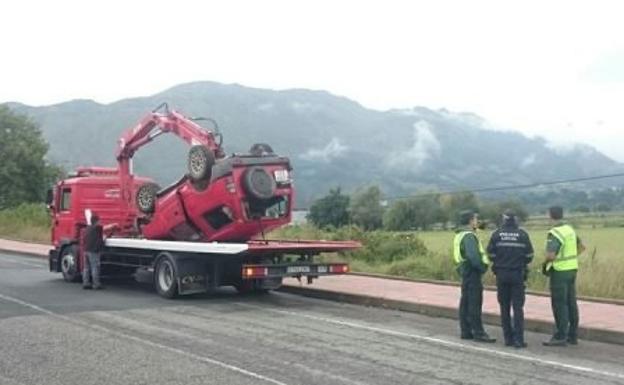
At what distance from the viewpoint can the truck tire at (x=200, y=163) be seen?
15.5m

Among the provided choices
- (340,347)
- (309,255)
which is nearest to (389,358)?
(340,347)

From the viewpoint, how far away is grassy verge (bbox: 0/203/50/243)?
131 ft

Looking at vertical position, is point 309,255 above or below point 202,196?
below

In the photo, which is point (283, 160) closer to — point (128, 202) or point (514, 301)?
point (128, 202)

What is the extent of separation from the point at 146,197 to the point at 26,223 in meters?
27.2

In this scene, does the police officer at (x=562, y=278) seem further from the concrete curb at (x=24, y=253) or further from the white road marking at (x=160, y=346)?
the concrete curb at (x=24, y=253)

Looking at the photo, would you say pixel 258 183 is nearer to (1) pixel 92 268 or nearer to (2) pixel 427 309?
(2) pixel 427 309

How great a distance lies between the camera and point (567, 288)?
11.0 metres

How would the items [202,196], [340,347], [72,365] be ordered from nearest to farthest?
[72,365], [340,347], [202,196]

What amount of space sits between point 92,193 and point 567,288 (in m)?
11.8

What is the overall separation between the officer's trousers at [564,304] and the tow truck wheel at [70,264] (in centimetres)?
1134

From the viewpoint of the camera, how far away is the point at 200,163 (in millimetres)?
15617

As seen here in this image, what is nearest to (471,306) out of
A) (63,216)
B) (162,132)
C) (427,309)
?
(427,309)

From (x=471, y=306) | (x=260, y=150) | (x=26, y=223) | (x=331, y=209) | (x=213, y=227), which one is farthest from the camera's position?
(x=26, y=223)
